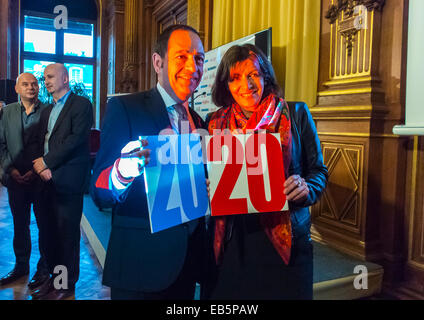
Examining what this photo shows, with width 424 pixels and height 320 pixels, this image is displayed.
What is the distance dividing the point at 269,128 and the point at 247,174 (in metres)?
0.18

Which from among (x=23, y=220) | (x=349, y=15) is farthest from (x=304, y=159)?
(x=23, y=220)

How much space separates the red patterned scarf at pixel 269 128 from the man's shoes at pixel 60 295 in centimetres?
169

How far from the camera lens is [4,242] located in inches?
132

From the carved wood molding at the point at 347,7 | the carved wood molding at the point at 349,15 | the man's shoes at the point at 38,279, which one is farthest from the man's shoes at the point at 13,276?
the carved wood molding at the point at 347,7

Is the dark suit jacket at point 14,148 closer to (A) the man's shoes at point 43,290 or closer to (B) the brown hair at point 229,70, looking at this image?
(A) the man's shoes at point 43,290

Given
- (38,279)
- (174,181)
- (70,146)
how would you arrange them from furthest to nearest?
(38,279) < (70,146) < (174,181)

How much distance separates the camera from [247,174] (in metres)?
0.98

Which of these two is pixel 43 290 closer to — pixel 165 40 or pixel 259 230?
pixel 259 230

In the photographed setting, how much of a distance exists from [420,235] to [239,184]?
1813 mm

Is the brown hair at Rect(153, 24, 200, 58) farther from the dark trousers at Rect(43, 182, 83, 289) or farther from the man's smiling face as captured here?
the dark trousers at Rect(43, 182, 83, 289)

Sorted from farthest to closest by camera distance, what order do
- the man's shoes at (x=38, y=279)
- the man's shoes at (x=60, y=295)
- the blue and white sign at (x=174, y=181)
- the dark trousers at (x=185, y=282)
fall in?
1. the man's shoes at (x=38, y=279)
2. the man's shoes at (x=60, y=295)
3. the dark trousers at (x=185, y=282)
4. the blue and white sign at (x=174, y=181)

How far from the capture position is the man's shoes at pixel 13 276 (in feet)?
8.24

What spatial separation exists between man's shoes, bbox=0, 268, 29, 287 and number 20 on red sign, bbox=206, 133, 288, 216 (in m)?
2.20
